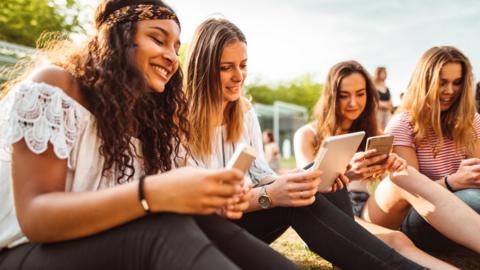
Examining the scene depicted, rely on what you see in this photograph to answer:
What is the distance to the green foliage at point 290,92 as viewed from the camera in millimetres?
48219

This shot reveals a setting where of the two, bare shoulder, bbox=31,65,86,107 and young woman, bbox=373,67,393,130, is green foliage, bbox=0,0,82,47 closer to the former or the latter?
young woman, bbox=373,67,393,130

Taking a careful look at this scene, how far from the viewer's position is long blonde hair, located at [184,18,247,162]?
8.89 ft

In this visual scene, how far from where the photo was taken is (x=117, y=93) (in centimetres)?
156

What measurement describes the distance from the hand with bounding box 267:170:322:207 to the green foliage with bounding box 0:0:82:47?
16.6m

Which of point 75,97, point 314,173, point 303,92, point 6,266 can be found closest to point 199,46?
point 314,173

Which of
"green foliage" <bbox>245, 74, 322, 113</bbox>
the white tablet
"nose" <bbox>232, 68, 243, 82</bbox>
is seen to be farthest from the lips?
"green foliage" <bbox>245, 74, 322, 113</bbox>

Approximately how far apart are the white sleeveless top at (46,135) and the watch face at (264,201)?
0.86 m

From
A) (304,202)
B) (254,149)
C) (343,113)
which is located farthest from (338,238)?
(343,113)

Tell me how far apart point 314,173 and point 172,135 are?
67cm

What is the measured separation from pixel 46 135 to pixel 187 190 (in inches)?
17.9

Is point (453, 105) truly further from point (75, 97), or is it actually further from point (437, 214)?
point (75, 97)

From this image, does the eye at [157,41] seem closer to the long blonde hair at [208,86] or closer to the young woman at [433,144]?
the long blonde hair at [208,86]

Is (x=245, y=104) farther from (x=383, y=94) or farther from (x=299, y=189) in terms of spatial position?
(x=383, y=94)

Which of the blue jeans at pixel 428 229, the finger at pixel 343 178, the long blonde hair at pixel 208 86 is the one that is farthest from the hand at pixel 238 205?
the blue jeans at pixel 428 229
